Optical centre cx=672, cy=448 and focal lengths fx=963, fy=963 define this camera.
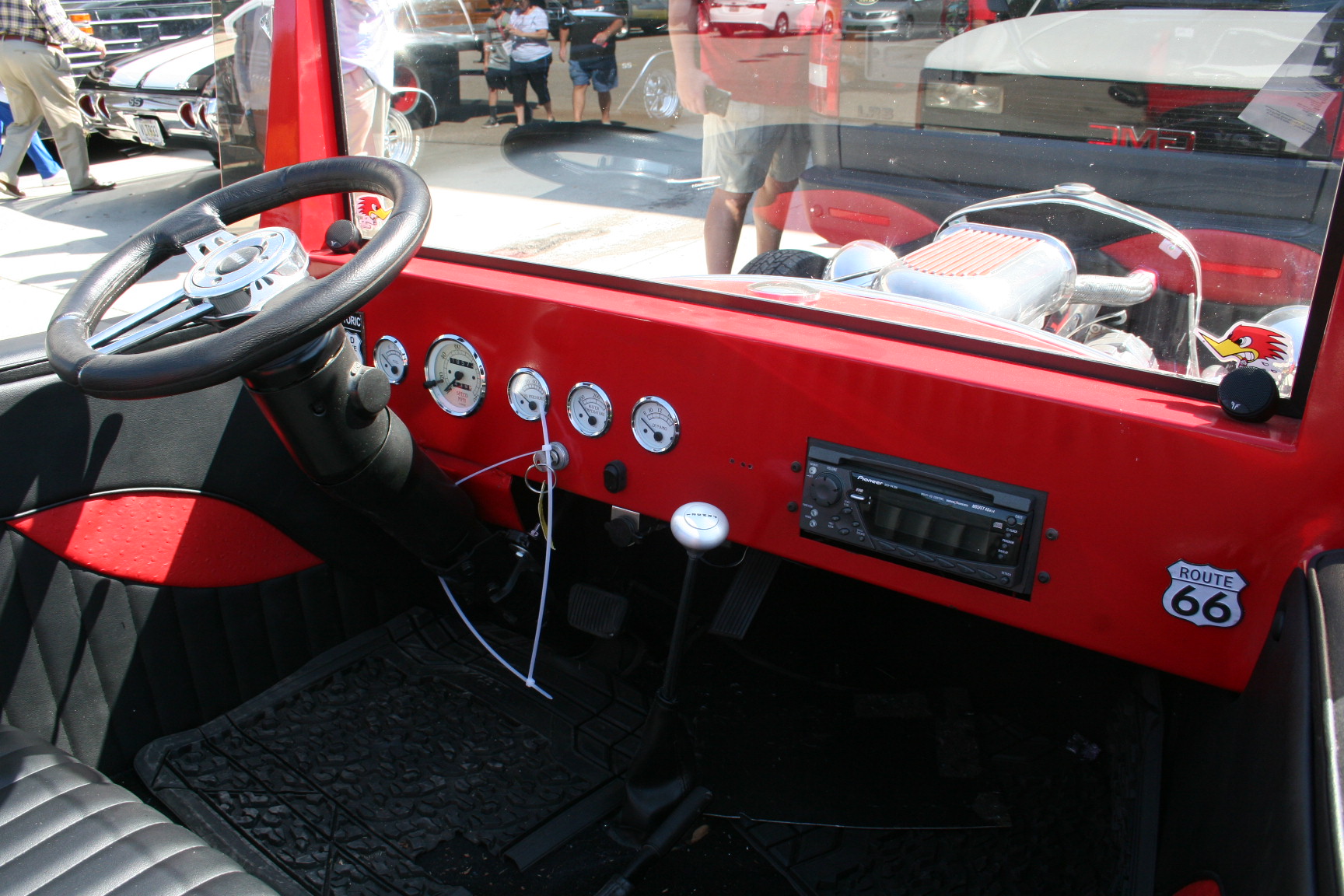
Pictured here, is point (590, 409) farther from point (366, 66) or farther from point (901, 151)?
point (366, 66)

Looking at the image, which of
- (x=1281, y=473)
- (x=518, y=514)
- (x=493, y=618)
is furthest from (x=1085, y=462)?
(x=493, y=618)

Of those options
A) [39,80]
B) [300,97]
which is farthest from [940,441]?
[39,80]

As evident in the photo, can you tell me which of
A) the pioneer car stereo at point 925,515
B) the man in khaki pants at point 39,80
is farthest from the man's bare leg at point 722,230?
the man in khaki pants at point 39,80

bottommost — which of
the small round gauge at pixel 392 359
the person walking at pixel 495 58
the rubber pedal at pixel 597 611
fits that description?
the rubber pedal at pixel 597 611

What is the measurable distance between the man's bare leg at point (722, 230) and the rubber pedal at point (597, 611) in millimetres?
723

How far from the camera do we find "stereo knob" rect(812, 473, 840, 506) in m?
1.41

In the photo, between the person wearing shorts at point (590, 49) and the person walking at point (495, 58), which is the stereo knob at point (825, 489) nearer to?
the person wearing shorts at point (590, 49)

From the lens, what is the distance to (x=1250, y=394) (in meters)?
1.11

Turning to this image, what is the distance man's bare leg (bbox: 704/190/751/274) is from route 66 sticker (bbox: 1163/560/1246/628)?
85 centimetres

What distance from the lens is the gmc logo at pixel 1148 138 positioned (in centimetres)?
136

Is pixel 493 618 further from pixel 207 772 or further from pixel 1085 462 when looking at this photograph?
pixel 1085 462

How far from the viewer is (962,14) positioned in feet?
4.87

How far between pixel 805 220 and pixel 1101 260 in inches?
19.9

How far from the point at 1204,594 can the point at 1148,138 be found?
669 mm
